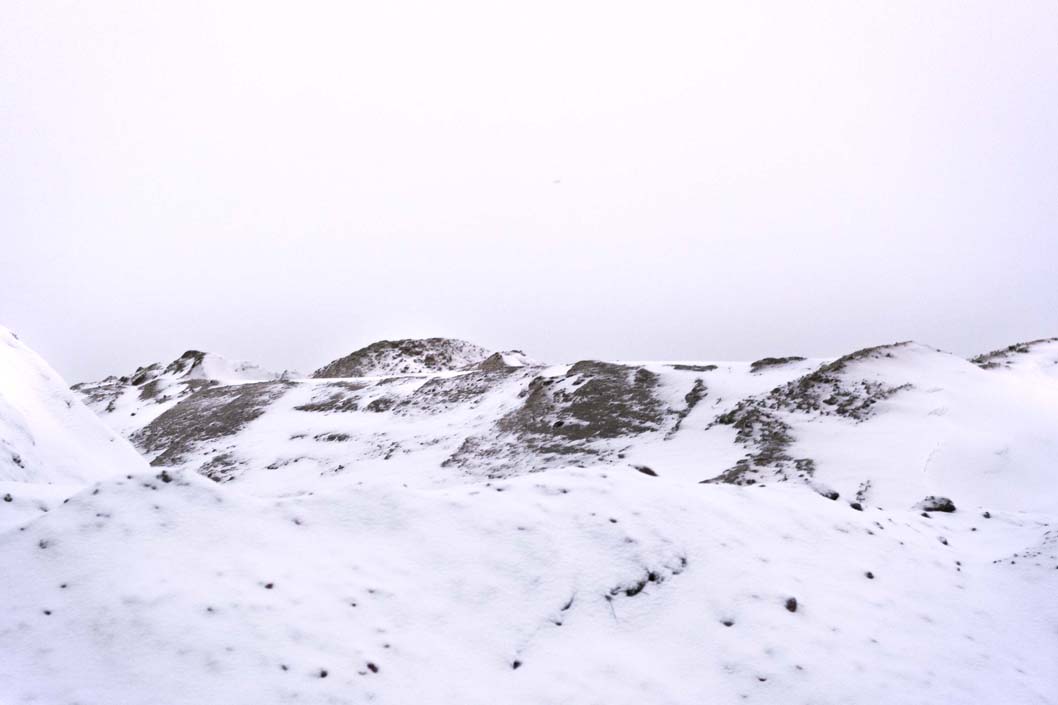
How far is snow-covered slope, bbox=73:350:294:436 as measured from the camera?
35.2 metres

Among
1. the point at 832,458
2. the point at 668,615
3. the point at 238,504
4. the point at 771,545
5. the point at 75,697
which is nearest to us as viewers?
the point at 75,697

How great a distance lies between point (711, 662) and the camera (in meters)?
6.48

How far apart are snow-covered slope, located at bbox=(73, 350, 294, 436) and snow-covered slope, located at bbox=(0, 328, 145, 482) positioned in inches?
731

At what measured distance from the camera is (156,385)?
3988 centimetres

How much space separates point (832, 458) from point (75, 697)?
1645cm

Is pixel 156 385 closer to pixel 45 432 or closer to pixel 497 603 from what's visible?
pixel 45 432

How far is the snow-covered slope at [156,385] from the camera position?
35.2 meters

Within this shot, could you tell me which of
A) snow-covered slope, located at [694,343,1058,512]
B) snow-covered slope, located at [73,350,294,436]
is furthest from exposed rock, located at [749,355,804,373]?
snow-covered slope, located at [73,350,294,436]

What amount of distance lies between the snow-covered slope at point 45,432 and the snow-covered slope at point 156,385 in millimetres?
18564

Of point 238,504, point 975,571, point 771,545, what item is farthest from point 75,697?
point 975,571

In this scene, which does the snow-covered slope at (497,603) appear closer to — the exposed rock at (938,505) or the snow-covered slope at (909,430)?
the exposed rock at (938,505)

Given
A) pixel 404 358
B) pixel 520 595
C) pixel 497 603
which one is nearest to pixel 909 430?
pixel 520 595

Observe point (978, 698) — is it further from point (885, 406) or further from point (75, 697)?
point (885, 406)

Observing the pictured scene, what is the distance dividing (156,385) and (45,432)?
29.1 metres
